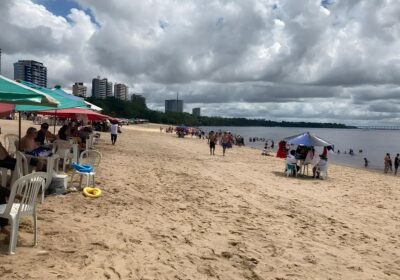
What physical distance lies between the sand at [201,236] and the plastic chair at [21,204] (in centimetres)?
26

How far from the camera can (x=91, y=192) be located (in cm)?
740

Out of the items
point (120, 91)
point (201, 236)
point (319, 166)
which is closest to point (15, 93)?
point (201, 236)

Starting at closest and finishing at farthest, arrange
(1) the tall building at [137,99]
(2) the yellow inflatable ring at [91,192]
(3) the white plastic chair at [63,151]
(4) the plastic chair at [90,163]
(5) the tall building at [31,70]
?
1. (2) the yellow inflatable ring at [91,192]
2. (4) the plastic chair at [90,163]
3. (3) the white plastic chair at [63,151]
4. (5) the tall building at [31,70]
5. (1) the tall building at [137,99]

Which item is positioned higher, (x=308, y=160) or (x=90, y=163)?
(x=90, y=163)

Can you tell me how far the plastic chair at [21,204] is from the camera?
4207 mm

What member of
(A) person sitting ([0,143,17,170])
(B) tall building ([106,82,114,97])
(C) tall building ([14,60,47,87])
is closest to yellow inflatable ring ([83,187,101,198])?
(A) person sitting ([0,143,17,170])

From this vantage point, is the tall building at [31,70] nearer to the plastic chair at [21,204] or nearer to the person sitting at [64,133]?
the person sitting at [64,133]

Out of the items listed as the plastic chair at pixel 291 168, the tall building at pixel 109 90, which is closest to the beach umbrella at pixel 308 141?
the plastic chair at pixel 291 168

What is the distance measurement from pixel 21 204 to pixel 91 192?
3.06m

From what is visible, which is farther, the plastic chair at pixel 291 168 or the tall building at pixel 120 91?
the tall building at pixel 120 91

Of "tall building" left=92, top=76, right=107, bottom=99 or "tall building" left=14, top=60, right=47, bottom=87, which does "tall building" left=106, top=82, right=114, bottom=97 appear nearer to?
"tall building" left=92, top=76, right=107, bottom=99

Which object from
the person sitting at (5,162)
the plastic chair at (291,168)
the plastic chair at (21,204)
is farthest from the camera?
the plastic chair at (291,168)

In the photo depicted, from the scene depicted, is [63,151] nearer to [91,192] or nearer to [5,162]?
[91,192]

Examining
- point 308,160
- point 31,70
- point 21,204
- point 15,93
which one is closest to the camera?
point 15,93
